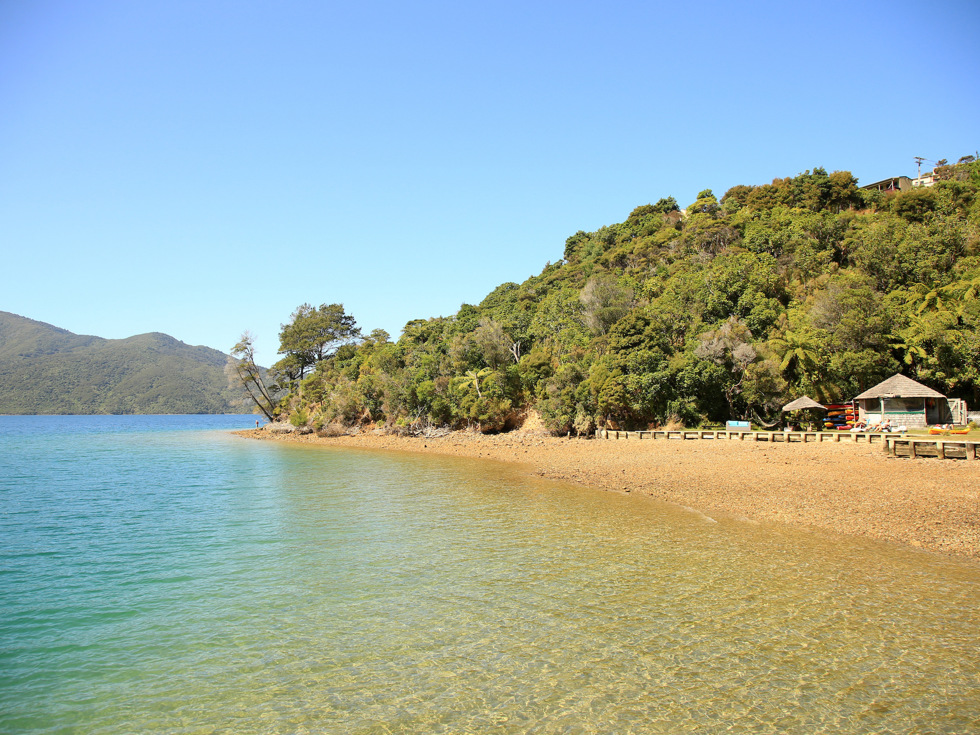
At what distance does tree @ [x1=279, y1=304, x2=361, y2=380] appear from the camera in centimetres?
7406

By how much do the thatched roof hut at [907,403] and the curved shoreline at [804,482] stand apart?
7943mm

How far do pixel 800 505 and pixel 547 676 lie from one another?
12651 millimetres

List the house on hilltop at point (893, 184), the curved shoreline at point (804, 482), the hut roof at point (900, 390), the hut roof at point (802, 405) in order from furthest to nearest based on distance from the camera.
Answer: the house on hilltop at point (893, 184)
the hut roof at point (802, 405)
the hut roof at point (900, 390)
the curved shoreline at point (804, 482)

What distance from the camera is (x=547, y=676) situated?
25.0ft

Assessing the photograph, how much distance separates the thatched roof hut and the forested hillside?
246 cm

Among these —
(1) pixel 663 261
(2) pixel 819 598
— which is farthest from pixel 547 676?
(1) pixel 663 261

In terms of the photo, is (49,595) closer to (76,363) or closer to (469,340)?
(469,340)

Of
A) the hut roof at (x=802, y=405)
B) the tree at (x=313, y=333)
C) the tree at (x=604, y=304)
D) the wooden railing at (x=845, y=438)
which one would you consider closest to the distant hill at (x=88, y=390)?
the tree at (x=313, y=333)

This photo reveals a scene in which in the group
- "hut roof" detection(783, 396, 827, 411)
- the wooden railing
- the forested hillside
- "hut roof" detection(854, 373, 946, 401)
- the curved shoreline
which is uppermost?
the forested hillside

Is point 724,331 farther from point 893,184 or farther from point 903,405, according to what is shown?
point 893,184

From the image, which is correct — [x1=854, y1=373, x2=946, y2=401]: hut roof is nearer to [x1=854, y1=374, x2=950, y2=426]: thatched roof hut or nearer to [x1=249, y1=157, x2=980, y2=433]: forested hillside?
[x1=854, y1=374, x2=950, y2=426]: thatched roof hut

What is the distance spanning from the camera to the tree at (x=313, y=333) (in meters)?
74.1

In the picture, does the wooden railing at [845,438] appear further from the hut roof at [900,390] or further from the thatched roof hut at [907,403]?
the hut roof at [900,390]

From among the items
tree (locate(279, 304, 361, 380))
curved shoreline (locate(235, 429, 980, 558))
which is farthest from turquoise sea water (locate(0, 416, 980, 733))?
tree (locate(279, 304, 361, 380))
